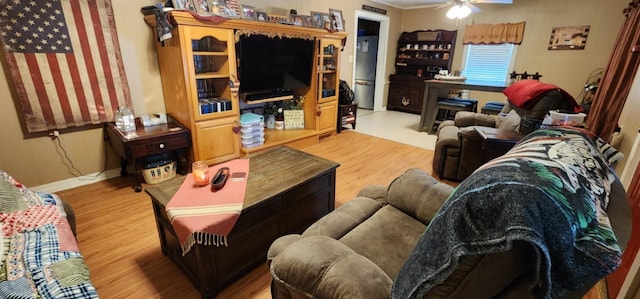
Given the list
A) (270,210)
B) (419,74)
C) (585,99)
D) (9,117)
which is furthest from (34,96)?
(585,99)

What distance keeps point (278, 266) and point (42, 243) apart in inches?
41.2

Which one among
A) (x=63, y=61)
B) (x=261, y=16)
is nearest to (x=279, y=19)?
(x=261, y=16)

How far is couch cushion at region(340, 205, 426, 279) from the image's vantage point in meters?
1.25

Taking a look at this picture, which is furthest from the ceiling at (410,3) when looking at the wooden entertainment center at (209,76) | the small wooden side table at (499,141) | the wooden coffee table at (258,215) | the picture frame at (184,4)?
the wooden coffee table at (258,215)

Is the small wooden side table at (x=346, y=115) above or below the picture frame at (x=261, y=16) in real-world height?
below

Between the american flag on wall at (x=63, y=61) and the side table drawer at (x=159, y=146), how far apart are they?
24.7 inches

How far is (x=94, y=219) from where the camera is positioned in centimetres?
227

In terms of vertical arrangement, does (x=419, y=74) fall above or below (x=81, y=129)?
above

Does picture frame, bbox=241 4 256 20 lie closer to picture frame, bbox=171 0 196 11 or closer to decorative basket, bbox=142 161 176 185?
picture frame, bbox=171 0 196 11

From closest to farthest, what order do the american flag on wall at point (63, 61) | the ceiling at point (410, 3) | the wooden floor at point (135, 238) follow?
the wooden floor at point (135, 238)
the american flag on wall at point (63, 61)
the ceiling at point (410, 3)

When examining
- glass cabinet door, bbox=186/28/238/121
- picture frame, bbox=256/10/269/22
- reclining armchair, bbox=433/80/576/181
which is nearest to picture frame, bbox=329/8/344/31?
picture frame, bbox=256/10/269/22

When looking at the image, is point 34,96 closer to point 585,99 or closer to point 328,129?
point 328,129

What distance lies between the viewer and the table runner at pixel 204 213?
4.44 feet

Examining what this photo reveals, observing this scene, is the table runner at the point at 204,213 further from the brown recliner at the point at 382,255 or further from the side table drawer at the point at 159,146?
the side table drawer at the point at 159,146
